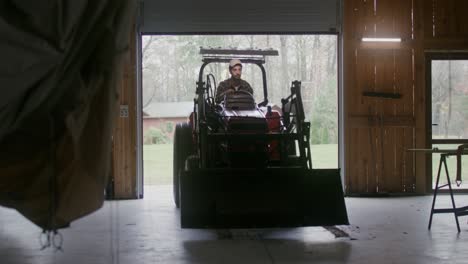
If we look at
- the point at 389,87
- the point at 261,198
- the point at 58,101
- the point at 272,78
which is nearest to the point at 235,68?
the point at 261,198

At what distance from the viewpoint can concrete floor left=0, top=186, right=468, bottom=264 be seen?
554cm

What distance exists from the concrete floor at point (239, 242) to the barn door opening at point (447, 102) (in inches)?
106

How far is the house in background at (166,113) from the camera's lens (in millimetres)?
15328

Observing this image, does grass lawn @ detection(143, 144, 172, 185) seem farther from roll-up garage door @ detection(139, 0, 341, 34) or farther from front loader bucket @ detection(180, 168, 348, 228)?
front loader bucket @ detection(180, 168, 348, 228)

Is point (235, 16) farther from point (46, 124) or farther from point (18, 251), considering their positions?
point (46, 124)

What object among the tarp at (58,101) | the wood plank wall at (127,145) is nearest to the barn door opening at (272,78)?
the wood plank wall at (127,145)

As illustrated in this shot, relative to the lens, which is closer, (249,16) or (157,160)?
(249,16)

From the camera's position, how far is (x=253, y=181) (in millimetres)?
6383

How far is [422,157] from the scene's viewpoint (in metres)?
10.7

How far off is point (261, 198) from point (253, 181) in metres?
0.19

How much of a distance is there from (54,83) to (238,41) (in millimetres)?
12453

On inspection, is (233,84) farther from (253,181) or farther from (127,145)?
(127,145)

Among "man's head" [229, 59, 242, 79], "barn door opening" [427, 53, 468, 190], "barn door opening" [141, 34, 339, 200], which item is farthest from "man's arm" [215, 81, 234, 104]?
"barn door opening" [141, 34, 339, 200]

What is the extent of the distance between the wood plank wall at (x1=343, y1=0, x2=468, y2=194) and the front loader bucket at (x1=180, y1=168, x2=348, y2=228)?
14.1 ft
